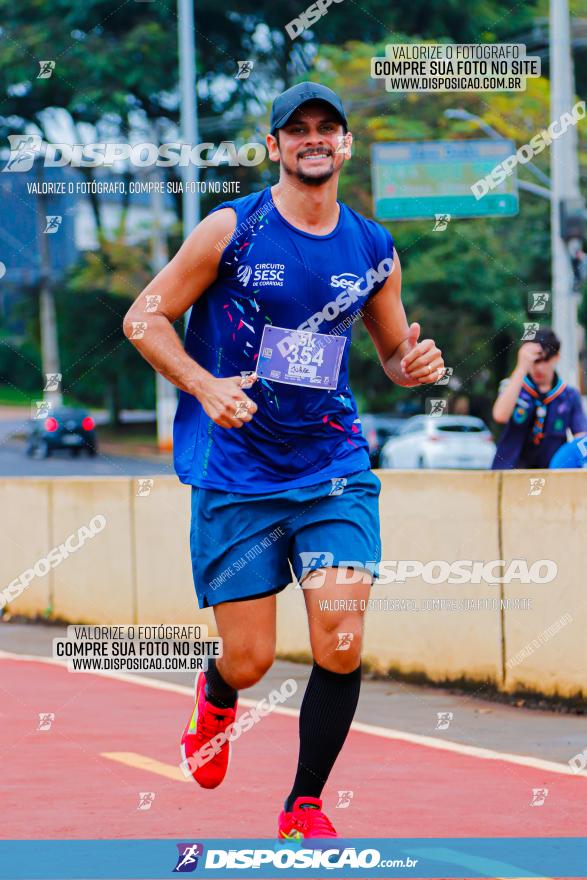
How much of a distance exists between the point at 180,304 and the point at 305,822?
4.74 feet

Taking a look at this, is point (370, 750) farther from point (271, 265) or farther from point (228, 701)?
point (271, 265)

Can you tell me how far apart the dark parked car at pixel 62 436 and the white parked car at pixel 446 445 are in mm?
12169

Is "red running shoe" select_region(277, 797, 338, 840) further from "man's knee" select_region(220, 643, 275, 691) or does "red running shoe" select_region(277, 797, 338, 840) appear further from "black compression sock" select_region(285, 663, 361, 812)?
"man's knee" select_region(220, 643, 275, 691)

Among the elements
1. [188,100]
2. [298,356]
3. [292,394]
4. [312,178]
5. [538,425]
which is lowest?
[538,425]

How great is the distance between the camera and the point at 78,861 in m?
4.43

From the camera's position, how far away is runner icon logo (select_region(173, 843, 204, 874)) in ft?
14.2

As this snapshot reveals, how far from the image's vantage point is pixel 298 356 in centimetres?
456

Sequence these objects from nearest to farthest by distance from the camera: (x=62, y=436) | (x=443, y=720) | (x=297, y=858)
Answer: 1. (x=297, y=858)
2. (x=443, y=720)
3. (x=62, y=436)

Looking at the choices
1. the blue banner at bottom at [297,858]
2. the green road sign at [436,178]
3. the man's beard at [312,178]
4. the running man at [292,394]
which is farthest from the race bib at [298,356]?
the green road sign at [436,178]

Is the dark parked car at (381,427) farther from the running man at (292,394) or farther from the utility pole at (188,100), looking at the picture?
the running man at (292,394)

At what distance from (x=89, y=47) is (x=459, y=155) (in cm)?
1912

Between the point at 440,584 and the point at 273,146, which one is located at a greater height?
the point at 273,146

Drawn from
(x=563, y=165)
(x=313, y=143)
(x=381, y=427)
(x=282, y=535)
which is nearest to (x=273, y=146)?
(x=313, y=143)

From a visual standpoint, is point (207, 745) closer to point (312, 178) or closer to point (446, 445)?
point (312, 178)
